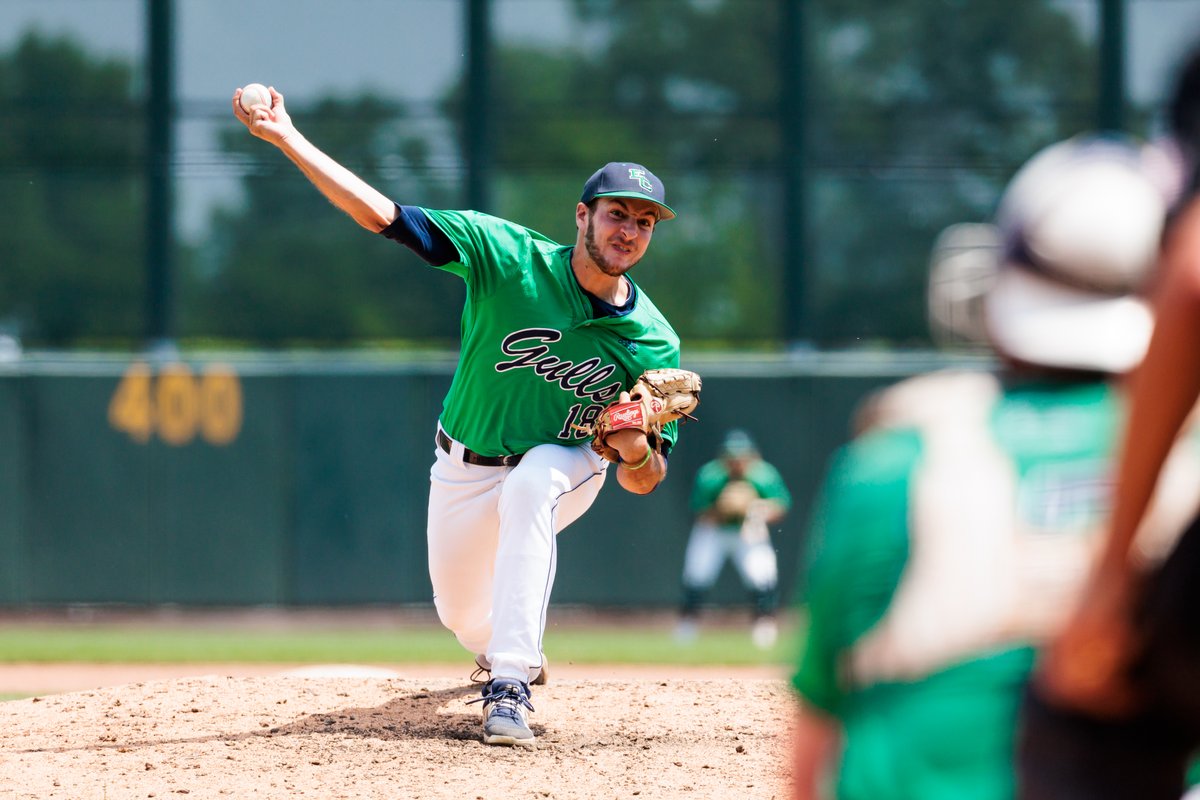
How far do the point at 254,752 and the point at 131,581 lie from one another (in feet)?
28.7

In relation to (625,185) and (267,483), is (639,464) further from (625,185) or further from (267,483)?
(267,483)

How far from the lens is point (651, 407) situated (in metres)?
4.74

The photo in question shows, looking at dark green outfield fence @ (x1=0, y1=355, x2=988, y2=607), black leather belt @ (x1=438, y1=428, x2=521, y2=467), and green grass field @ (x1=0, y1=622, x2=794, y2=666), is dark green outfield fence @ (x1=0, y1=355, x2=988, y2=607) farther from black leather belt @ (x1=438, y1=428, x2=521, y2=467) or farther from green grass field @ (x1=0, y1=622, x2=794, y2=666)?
black leather belt @ (x1=438, y1=428, x2=521, y2=467)

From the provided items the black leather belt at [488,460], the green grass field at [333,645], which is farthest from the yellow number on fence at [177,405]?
the black leather belt at [488,460]

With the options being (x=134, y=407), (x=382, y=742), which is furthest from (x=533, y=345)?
(x=134, y=407)

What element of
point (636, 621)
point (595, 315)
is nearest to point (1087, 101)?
point (636, 621)

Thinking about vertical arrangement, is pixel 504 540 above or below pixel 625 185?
below

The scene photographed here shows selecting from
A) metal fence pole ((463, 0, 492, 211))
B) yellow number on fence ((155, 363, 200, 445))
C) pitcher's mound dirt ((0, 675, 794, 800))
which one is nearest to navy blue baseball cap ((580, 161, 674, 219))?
pitcher's mound dirt ((0, 675, 794, 800))

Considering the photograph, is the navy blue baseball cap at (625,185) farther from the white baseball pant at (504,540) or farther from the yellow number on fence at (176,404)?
the yellow number on fence at (176,404)

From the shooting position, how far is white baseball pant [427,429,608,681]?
15.0 feet

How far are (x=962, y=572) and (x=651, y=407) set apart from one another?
129 inches

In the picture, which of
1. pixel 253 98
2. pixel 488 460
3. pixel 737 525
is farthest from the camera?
pixel 737 525

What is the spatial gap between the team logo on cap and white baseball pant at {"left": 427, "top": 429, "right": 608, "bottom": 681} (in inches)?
34.5

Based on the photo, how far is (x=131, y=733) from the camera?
194 inches
